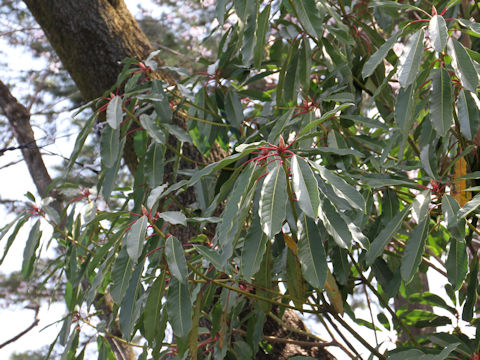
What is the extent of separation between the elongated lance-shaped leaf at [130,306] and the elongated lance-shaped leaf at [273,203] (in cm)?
39

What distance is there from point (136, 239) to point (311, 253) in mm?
307

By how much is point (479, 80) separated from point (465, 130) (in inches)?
5.0

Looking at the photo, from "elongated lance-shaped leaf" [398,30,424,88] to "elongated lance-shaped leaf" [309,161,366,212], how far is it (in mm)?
195

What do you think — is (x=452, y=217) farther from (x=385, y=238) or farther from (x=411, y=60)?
(x=411, y=60)

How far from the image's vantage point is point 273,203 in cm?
86

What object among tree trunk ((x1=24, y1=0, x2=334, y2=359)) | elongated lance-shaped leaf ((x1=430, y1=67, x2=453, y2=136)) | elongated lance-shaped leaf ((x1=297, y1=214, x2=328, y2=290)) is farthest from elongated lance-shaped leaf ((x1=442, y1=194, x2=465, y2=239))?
tree trunk ((x1=24, y1=0, x2=334, y2=359))

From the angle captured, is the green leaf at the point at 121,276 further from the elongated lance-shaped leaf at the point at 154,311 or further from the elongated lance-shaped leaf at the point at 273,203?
the elongated lance-shaped leaf at the point at 273,203

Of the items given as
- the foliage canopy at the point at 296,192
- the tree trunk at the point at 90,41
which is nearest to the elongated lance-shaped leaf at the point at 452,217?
the foliage canopy at the point at 296,192

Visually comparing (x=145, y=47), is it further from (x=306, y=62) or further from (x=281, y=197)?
(x=281, y=197)

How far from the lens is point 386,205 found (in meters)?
1.40

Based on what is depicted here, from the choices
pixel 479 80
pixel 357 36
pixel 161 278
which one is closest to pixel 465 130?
pixel 479 80

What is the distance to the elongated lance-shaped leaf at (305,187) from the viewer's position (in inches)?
31.8

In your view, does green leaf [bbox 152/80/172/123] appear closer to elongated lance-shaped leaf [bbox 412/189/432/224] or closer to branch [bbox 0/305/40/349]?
elongated lance-shaped leaf [bbox 412/189/432/224]

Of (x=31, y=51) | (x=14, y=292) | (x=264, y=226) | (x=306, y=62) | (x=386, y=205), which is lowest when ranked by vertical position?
(x=386, y=205)
